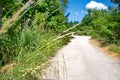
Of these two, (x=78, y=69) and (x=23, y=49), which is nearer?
(x=23, y=49)

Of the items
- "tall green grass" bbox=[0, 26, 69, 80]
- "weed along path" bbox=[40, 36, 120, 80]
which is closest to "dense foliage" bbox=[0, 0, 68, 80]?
"tall green grass" bbox=[0, 26, 69, 80]

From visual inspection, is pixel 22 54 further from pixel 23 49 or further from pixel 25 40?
pixel 25 40

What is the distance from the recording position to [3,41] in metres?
6.78

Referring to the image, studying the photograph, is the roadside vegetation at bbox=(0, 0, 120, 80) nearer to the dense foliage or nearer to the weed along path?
the dense foliage

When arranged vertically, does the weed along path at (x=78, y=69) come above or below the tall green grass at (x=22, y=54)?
below

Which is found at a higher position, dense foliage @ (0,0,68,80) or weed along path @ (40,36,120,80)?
dense foliage @ (0,0,68,80)

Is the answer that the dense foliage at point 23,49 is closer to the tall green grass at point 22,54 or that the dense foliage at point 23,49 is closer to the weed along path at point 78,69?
the tall green grass at point 22,54

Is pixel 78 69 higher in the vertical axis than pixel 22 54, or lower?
lower

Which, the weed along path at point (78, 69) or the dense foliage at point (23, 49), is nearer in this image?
the dense foliage at point (23, 49)

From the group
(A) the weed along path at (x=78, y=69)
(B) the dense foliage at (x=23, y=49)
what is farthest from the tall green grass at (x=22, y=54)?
(A) the weed along path at (x=78, y=69)

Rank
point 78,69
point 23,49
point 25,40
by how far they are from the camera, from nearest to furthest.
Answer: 1. point 23,49
2. point 25,40
3. point 78,69

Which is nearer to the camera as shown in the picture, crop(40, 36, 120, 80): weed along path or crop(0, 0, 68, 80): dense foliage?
crop(0, 0, 68, 80): dense foliage

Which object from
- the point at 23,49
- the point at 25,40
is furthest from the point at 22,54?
the point at 25,40

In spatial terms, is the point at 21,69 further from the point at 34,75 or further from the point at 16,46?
the point at 34,75
